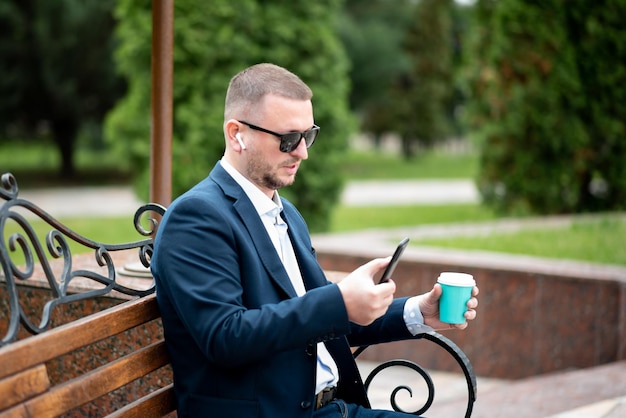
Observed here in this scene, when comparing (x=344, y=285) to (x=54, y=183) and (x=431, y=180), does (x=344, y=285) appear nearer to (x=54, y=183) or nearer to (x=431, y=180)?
(x=54, y=183)

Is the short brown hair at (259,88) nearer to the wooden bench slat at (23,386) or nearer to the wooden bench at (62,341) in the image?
the wooden bench at (62,341)

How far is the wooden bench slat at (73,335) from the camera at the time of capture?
1.79 m

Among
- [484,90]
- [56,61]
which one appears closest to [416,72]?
[56,61]

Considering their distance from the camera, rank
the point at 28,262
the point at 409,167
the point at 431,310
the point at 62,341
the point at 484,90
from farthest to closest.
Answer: the point at 409,167 → the point at 484,90 → the point at 431,310 → the point at 28,262 → the point at 62,341

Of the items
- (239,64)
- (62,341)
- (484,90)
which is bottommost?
(62,341)

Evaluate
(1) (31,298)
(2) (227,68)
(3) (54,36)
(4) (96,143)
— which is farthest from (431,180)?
(1) (31,298)

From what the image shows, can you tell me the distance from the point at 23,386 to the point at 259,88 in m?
1.00

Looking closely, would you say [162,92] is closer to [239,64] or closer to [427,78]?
[239,64]

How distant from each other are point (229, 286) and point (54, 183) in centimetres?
1991

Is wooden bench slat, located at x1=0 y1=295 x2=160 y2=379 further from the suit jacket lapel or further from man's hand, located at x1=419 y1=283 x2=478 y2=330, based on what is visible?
man's hand, located at x1=419 y1=283 x2=478 y2=330

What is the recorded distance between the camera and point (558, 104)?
1202 centimetres

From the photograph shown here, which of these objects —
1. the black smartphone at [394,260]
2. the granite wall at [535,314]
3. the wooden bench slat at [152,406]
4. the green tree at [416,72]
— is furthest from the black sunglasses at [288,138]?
the green tree at [416,72]

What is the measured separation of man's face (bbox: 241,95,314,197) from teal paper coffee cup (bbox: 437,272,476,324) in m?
0.55

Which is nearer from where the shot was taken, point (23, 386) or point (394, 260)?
point (23, 386)
